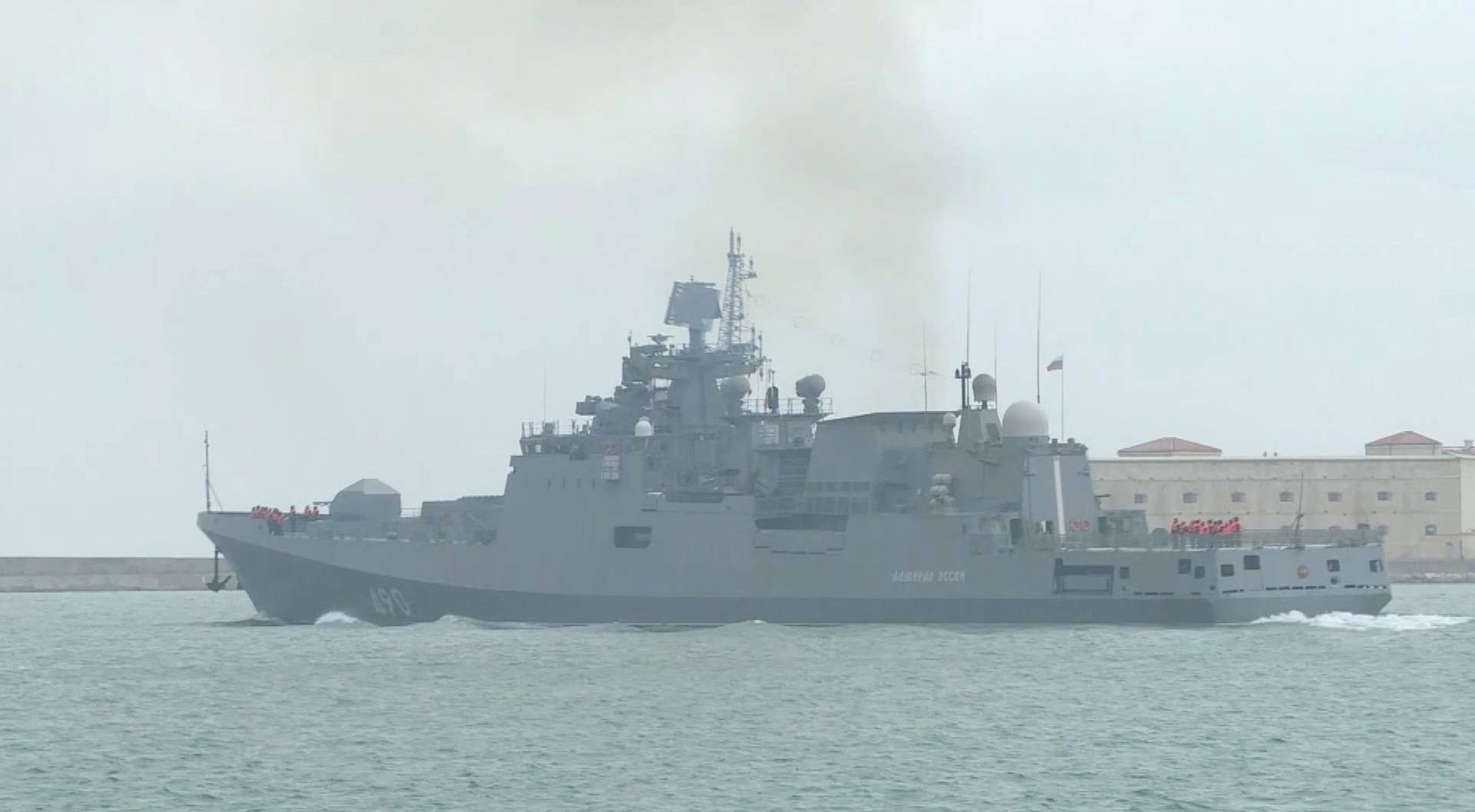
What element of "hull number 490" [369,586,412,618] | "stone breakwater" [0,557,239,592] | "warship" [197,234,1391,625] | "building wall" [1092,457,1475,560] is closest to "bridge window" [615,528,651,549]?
"warship" [197,234,1391,625]

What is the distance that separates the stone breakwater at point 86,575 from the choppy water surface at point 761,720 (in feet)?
147

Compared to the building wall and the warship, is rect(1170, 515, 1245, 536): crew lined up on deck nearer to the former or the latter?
the warship

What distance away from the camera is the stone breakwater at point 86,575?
83625mm

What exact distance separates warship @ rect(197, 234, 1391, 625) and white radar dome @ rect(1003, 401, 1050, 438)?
44 mm

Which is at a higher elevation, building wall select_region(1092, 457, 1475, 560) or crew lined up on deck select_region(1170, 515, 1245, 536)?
building wall select_region(1092, 457, 1475, 560)

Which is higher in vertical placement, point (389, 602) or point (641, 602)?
point (641, 602)

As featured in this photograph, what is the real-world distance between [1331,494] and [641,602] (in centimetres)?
4872

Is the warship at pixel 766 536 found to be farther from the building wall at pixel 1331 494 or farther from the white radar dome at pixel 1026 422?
the building wall at pixel 1331 494

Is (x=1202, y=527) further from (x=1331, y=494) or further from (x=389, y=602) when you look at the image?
(x=1331, y=494)

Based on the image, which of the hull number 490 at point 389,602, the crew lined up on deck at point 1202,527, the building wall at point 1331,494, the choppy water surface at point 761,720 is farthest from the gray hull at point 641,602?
the building wall at point 1331,494

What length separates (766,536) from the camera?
1565 inches

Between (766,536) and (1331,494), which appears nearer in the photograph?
(766,536)

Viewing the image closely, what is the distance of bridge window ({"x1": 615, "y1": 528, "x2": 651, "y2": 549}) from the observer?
41062 millimetres

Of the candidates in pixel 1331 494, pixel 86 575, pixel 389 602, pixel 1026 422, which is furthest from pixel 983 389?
pixel 86 575
